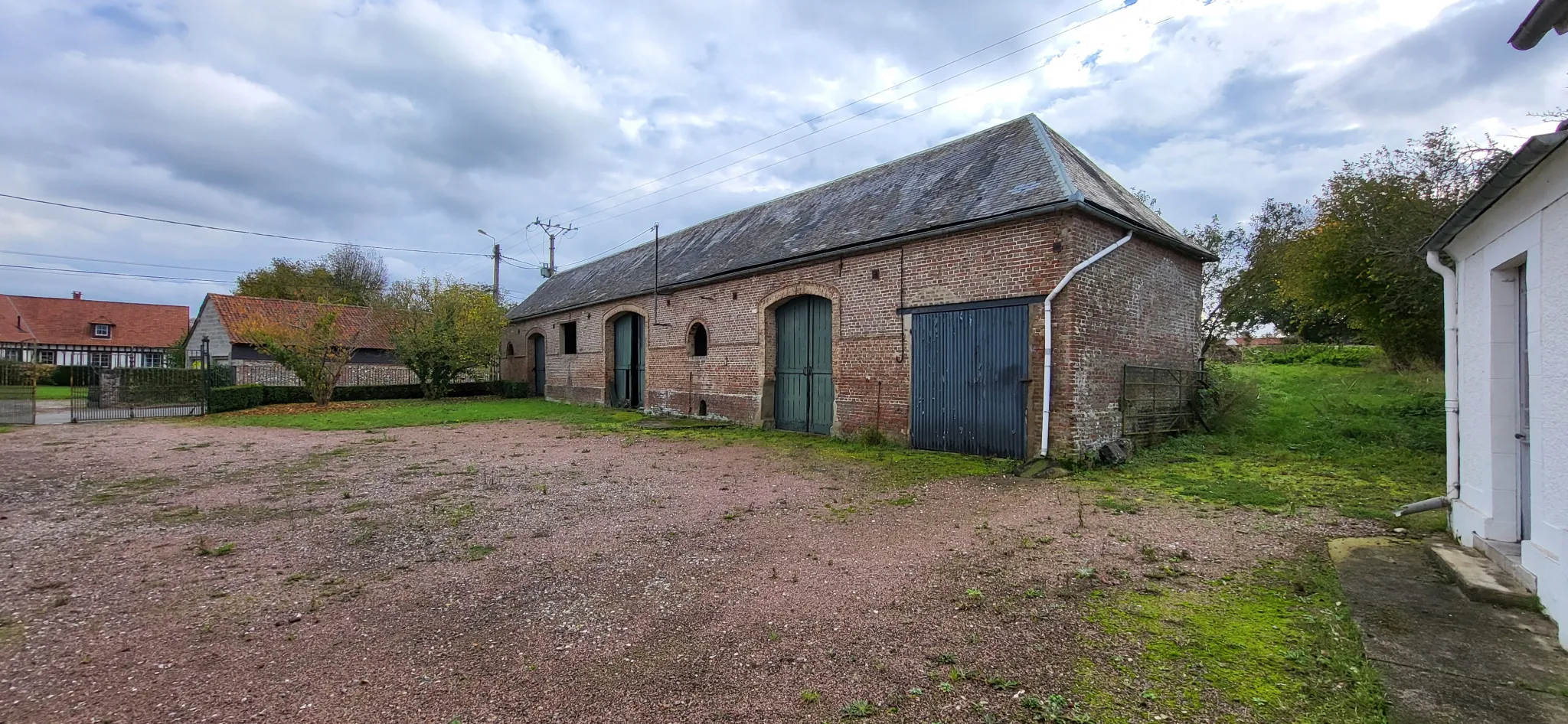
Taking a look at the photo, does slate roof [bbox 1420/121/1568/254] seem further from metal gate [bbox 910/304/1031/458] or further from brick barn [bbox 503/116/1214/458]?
metal gate [bbox 910/304/1031/458]

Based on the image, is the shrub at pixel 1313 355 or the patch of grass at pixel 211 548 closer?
the patch of grass at pixel 211 548

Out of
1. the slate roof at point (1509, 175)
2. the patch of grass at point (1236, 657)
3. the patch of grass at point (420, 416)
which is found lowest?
the patch of grass at point (1236, 657)

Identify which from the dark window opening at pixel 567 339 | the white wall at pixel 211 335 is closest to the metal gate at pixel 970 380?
the dark window opening at pixel 567 339

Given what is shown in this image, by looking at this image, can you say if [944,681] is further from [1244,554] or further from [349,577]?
[349,577]

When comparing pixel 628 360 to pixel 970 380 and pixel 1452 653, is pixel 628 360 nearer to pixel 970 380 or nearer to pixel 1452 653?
pixel 970 380

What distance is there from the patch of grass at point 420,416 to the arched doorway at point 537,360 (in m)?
3.35

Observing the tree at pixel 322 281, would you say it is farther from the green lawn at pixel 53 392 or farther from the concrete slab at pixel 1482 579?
the concrete slab at pixel 1482 579

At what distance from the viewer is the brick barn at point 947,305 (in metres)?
8.51

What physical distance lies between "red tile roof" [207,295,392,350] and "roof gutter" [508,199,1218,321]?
56.8ft

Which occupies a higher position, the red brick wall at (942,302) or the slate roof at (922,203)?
the slate roof at (922,203)

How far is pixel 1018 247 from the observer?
28.6ft

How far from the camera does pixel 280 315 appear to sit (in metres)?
28.8

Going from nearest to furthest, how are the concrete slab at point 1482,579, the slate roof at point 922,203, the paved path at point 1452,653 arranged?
the paved path at point 1452,653 → the concrete slab at point 1482,579 → the slate roof at point 922,203

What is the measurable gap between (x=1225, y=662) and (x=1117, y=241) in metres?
7.52
